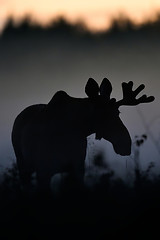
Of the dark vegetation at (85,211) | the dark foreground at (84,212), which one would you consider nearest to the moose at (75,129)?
the dark vegetation at (85,211)

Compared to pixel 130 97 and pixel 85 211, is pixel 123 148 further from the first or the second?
pixel 85 211

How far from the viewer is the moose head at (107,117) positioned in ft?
30.5

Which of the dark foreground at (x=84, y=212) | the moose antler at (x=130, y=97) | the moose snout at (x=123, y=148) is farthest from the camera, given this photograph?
the moose antler at (x=130, y=97)

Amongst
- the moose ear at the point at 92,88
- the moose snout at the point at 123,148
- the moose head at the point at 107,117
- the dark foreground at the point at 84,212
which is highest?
the moose ear at the point at 92,88

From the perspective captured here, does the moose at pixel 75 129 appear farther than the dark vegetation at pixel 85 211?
Yes

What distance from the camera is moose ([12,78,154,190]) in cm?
928

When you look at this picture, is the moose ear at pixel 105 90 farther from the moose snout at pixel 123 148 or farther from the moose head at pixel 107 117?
the moose snout at pixel 123 148

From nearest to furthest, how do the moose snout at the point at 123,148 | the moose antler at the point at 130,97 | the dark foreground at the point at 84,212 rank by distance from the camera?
the dark foreground at the point at 84,212
the moose snout at the point at 123,148
the moose antler at the point at 130,97

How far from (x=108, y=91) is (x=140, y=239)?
3852 mm

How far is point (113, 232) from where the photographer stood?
5.97 metres

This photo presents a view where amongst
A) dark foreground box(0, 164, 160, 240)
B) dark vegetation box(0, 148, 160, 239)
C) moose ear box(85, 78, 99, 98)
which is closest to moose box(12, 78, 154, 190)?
moose ear box(85, 78, 99, 98)

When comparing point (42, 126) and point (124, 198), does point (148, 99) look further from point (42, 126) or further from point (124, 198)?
point (124, 198)

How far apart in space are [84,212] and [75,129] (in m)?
2.97

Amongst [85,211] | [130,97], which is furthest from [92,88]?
[85,211]
